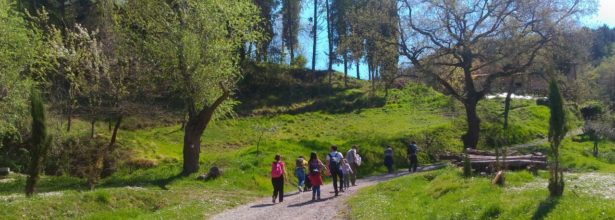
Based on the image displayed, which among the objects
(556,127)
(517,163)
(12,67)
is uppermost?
(12,67)

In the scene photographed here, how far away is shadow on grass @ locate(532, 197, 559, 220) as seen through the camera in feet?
42.0

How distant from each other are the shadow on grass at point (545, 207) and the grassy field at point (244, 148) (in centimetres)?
1123

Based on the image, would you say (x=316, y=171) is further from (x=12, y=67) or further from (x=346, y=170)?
(x=12, y=67)

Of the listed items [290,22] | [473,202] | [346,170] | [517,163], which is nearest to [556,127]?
[473,202]

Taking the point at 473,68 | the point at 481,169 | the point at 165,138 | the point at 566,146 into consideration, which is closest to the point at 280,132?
the point at 165,138

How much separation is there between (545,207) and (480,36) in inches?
1200

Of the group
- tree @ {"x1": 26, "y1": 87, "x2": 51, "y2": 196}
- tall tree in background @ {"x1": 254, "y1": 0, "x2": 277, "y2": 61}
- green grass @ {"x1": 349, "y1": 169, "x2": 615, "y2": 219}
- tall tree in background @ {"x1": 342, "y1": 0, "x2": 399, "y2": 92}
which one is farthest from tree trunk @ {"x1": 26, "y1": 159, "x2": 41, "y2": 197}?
tall tree in background @ {"x1": 254, "y1": 0, "x2": 277, "y2": 61}

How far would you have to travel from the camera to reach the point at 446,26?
4206 centimetres

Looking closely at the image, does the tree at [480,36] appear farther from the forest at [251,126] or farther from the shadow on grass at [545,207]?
the shadow on grass at [545,207]

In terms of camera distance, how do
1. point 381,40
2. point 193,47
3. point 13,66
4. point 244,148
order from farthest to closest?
point 244,148
point 381,40
point 13,66
point 193,47

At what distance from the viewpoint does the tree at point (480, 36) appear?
40938 mm

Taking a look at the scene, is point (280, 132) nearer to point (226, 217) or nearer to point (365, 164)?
point (365, 164)

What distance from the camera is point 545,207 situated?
1330 cm

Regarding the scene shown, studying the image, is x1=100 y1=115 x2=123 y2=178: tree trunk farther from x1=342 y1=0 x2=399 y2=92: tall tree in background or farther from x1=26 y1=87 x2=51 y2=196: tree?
x1=342 y1=0 x2=399 y2=92: tall tree in background
